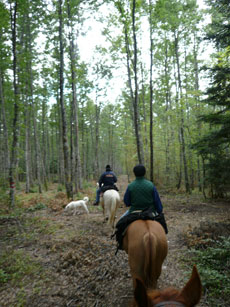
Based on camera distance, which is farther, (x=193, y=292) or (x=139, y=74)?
(x=139, y=74)

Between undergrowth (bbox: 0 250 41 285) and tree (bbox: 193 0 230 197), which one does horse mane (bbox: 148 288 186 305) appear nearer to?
undergrowth (bbox: 0 250 41 285)

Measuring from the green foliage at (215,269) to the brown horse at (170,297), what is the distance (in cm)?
258

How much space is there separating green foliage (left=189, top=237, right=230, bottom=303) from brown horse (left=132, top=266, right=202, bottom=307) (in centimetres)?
258

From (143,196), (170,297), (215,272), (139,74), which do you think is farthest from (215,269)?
(139,74)

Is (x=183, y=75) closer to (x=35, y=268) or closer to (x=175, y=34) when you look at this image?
(x=175, y=34)

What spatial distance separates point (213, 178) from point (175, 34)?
11724mm

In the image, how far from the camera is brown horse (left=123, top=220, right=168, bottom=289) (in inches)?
98.0

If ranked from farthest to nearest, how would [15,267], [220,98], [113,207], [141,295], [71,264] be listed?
[220,98] → [113,207] → [71,264] → [15,267] → [141,295]

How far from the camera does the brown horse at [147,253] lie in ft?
8.17

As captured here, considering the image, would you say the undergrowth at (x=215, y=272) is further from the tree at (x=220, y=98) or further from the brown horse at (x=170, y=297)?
the tree at (x=220, y=98)

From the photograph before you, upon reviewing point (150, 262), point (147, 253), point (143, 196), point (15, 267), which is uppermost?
point (143, 196)

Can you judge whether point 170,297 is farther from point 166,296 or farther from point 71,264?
point 71,264

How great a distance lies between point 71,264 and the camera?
4527 millimetres

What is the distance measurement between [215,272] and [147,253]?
86.1 inches
